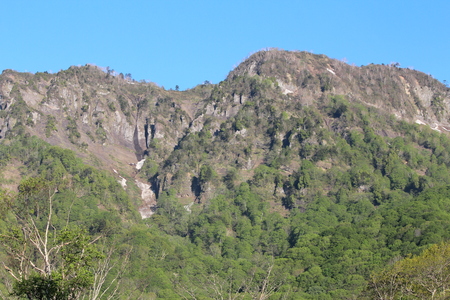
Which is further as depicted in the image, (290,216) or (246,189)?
(246,189)

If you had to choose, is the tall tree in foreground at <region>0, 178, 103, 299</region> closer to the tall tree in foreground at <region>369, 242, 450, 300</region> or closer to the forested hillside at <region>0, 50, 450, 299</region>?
the tall tree in foreground at <region>369, 242, 450, 300</region>

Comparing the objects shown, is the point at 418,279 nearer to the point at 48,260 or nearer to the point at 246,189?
the point at 48,260

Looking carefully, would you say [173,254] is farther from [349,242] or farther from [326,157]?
[326,157]

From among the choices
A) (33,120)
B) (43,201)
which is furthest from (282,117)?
(43,201)

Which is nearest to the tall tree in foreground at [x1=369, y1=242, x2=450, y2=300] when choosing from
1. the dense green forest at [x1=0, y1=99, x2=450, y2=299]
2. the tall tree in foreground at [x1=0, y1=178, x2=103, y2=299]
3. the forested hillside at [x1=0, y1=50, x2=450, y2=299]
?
the dense green forest at [x1=0, y1=99, x2=450, y2=299]

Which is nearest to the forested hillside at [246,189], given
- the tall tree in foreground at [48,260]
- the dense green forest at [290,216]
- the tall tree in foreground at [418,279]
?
the dense green forest at [290,216]

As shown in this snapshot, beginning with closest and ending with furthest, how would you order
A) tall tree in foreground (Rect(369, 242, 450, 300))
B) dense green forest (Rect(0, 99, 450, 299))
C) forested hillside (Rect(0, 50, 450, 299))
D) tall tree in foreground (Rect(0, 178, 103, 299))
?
tall tree in foreground (Rect(0, 178, 103, 299))
tall tree in foreground (Rect(369, 242, 450, 300))
dense green forest (Rect(0, 99, 450, 299))
forested hillside (Rect(0, 50, 450, 299))

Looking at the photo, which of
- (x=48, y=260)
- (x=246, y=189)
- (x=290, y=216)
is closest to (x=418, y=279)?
(x=48, y=260)

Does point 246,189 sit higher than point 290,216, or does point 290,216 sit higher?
point 246,189

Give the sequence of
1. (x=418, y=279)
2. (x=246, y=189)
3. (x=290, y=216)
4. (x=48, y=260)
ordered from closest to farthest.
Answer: (x=48, y=260) → (x=418, y=279) → (x=290, y=216) → (x=246, y=189)

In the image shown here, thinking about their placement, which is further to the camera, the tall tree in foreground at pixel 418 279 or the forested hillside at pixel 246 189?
the forested hillside at pixel 246 189

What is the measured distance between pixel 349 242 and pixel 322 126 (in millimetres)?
69960

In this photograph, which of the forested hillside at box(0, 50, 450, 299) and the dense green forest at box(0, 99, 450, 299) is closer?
the dense green forest at box(0, 99, 450, 299)

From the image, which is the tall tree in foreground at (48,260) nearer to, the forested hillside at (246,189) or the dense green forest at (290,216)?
the forested hillside at (246,189)
